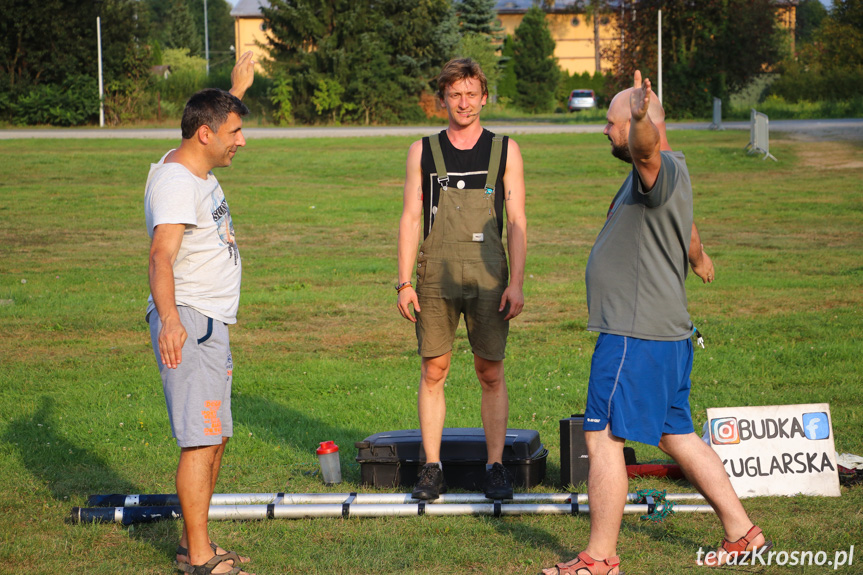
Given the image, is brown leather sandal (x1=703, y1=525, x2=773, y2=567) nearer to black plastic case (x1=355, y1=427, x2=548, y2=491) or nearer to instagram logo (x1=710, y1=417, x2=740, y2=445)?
instagram logo (x1=710, y1=417, x2=740, y2=445)

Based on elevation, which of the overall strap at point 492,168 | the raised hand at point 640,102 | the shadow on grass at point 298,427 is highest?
→ the raised hand at point 640,102

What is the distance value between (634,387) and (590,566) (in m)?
0.80

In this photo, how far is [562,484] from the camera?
5.33 meters

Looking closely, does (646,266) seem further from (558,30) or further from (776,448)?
(558,30)

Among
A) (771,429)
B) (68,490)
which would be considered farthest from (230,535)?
(771,429)

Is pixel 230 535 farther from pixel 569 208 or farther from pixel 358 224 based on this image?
pixel 569 208

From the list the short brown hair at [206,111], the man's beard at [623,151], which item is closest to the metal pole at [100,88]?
the short brown hair at [206,111]

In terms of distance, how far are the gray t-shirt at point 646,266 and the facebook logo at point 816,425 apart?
1566 millimetres

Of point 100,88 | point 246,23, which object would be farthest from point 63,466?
point 246,23

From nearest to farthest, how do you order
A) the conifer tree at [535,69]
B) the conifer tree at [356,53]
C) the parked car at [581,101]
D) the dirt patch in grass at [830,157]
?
1. the dirt patch in grass at [830,157]
2. the conifer tree at [356,53]
3. the parked car at [581,101]
4. the conifer tree at [535,69]

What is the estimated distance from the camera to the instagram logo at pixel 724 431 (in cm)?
507

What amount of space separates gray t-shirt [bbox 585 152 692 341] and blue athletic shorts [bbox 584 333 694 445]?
0.06 metres

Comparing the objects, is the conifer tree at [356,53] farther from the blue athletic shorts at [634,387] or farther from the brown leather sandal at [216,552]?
the blue athletic shorts at [634,387]

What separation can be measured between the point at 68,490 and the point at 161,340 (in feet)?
6.92
